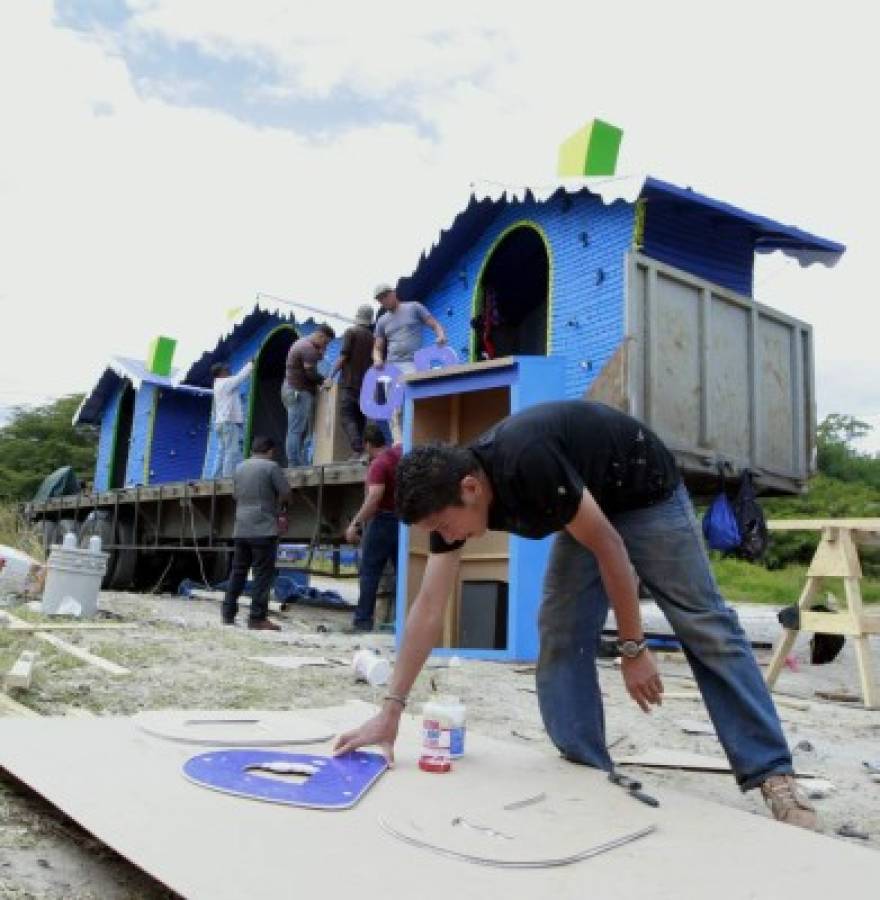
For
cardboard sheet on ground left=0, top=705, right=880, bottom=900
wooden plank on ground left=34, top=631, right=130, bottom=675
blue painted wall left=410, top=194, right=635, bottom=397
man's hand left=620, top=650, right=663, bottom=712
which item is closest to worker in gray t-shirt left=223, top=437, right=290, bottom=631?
wooden plank on ground left=34, top=631, right=130, bottom=675

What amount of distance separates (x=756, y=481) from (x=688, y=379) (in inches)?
52.8

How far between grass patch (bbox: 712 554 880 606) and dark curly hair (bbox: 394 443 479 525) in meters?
15.7

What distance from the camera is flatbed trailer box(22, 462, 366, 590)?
372 inches

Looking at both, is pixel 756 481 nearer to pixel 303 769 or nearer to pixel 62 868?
pixel 303 769

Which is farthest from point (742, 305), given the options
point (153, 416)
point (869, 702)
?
point (153, 416)

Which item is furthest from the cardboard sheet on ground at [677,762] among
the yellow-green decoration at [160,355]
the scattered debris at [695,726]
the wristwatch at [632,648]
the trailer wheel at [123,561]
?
the yellow-green decoration at [160,355]

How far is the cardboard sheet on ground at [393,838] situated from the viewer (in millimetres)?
1950

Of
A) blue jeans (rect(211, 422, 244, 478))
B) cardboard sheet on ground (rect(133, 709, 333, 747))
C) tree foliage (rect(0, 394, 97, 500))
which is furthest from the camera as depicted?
tree foliage (rect(0, 394, 97, 500))

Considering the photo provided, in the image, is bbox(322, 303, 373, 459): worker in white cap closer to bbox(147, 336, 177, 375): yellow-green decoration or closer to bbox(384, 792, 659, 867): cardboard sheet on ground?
bbox(384, 792, 659, 867): cardboard sheet on ground

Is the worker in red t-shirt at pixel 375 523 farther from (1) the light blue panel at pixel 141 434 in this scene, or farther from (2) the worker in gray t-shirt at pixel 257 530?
(1) the light blue panel at pixel 141 434

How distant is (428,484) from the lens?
2.55m

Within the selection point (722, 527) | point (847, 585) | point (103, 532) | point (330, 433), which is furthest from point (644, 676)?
point (103, 532)

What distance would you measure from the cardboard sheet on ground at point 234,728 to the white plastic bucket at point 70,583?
16.3 feet

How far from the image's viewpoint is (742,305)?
29.4 ft
